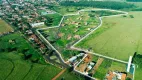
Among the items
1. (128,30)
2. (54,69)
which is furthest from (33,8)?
(54,69)

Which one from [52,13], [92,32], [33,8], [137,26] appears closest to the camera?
[92,32]

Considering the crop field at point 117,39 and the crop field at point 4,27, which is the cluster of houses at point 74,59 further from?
the crop field at point 4,27

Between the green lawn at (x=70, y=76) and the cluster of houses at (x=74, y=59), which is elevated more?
the cluster of houses at (x=74, y=59)

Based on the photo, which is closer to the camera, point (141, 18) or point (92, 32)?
point (92, 32)

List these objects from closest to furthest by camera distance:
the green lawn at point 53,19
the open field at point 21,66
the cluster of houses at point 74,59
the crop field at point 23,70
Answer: the crop field at point 23,70 < the open field at point 21,66 < the cluster of houses at point 74,59 < the green lawn at point 53,19

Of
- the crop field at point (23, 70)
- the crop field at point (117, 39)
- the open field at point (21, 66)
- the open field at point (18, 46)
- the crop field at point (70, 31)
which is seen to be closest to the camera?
the crop field at point (23, 70)

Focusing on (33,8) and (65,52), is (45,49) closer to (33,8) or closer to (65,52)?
(65,52)

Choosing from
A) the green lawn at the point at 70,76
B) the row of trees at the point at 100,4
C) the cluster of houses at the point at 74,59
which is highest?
the row of trees at the point at 100,4

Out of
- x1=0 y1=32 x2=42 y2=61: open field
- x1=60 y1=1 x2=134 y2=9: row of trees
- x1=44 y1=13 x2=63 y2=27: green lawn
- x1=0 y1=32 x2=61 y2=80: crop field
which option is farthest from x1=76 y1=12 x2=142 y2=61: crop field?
x1=60 y1=1 x2=134 y2=9: row of trees

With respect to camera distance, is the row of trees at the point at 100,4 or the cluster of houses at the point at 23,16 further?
the row of trees at the point at 100,4

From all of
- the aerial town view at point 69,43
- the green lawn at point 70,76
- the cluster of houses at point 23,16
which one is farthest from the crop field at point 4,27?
the green lawn at point 70,76
